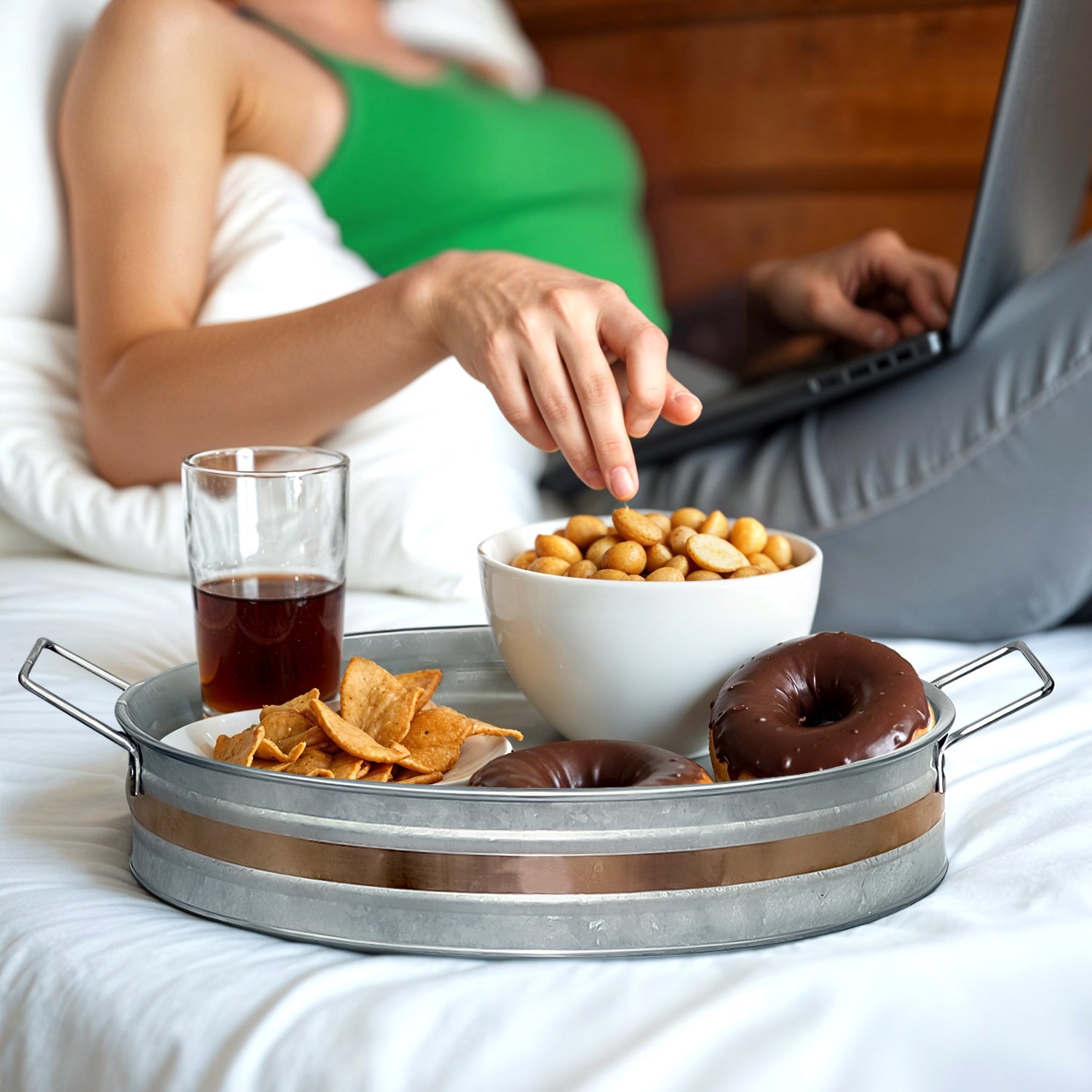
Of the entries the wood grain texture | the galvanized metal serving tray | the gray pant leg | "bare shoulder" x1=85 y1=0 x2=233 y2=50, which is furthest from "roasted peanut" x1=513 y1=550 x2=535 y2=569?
the wood grain texture

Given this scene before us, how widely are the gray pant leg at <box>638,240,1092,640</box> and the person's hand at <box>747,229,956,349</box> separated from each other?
6 cm

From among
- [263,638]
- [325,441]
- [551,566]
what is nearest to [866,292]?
[325,441]

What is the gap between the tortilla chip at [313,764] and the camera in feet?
1.79

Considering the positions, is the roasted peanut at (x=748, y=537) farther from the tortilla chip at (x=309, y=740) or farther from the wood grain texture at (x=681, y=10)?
the wood grain texture at (x=681, y=10)

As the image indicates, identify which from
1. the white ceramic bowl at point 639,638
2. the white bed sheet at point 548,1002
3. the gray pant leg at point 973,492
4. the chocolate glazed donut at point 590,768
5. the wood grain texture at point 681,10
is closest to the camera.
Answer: the white bed sheet at point 548,1002

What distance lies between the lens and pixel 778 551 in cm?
74

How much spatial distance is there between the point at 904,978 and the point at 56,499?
92 cm

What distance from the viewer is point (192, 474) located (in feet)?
2.36

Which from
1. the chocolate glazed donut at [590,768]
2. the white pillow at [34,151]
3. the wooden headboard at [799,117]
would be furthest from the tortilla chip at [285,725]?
the wooden headboard at [799,117]

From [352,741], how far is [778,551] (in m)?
0.31

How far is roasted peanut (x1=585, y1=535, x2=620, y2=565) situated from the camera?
727 mm

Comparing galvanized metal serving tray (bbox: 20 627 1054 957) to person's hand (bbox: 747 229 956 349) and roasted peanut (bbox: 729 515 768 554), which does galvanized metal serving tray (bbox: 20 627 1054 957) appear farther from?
person's hand (bbox: 747 229 956 349)

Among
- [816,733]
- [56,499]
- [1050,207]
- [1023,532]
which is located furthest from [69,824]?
[1050,207]

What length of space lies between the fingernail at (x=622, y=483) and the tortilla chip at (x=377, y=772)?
0.21 meters
